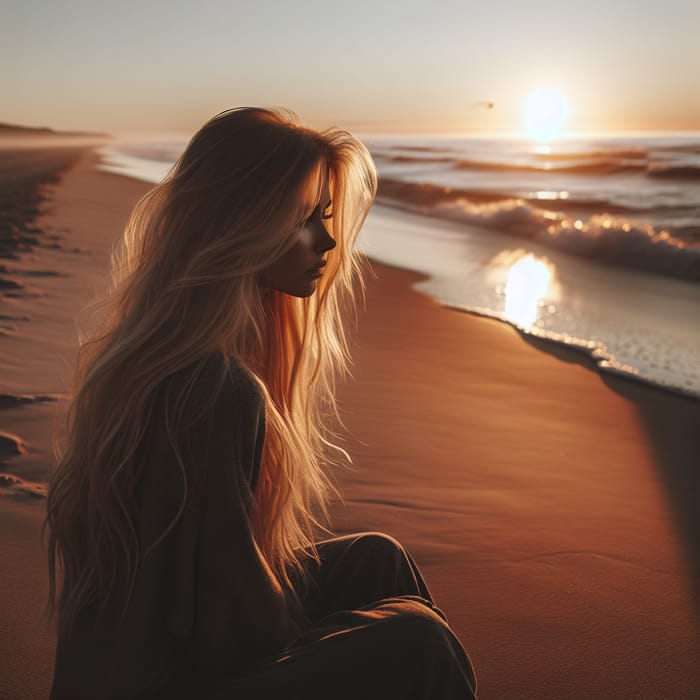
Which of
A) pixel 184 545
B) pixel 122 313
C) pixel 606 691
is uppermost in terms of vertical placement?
pixel 122 313

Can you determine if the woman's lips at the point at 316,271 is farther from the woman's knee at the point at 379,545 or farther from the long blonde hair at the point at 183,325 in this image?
the woman's knee at the point at 379,545

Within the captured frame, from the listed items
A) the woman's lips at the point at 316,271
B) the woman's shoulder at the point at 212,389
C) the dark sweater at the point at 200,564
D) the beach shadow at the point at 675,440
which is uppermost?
the woman's lips at the point at 316,271

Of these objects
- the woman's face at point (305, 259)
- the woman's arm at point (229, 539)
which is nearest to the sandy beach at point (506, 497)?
the woman's arm at point (229, 539)

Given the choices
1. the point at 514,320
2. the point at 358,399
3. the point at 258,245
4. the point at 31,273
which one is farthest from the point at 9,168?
the point at 258,245

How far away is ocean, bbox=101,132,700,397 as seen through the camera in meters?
7.11

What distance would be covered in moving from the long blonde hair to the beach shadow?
6.75 feet

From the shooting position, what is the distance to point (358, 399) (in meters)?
5.02

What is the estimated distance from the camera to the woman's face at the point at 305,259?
1.88m

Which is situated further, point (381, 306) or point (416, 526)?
point (381, 306)

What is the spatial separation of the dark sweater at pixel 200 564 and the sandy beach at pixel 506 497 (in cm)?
95

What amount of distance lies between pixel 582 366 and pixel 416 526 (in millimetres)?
2987

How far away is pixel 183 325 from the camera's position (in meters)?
1.67

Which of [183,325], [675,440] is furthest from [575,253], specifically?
[183,325]

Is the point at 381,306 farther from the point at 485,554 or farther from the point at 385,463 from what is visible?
the point at 485,554
